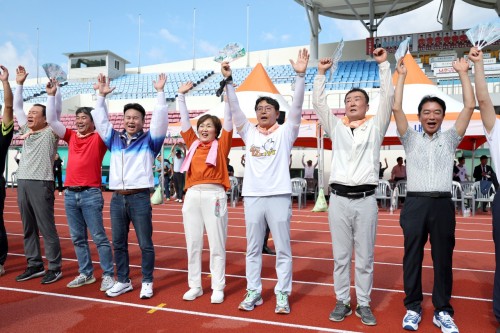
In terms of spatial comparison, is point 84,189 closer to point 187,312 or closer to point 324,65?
point 187,312

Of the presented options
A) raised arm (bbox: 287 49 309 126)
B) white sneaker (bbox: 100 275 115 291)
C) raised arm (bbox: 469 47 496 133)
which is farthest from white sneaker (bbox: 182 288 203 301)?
raised arm (bbox: 469 47 496 133)

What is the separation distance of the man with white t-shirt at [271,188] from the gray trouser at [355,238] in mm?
421

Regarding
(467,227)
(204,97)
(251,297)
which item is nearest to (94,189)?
(251,297)

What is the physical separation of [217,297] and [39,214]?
214 cm

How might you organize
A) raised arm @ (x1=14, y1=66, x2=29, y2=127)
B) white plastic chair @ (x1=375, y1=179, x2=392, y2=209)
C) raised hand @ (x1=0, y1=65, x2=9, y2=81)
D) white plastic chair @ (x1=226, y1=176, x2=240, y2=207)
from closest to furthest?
raised arm @ (x1=14, y1=66, x2=29, y2=127), raised hand @ (x1=0, y1=65, x2=9, y2=81), white plastic chair @ (x1=375, y1=179, x2=392, y2=209), white plastic chair @ (x1=226, y1=176, x2=240, y2=207)

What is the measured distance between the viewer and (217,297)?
147 inches

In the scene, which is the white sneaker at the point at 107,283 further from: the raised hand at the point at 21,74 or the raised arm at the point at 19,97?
the raised hand at the point at 21,74

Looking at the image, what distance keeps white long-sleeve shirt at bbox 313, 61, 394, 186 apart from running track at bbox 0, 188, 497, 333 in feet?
3.88

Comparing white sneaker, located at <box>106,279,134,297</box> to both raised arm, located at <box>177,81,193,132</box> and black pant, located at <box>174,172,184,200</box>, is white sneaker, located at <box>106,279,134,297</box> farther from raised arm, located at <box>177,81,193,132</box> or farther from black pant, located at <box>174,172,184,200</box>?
black pant, located at <box>174,172,184,200</box>

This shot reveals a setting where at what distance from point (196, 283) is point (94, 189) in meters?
1.38

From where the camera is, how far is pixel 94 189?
408 centimetres

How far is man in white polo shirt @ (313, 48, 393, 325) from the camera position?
328 centimetres

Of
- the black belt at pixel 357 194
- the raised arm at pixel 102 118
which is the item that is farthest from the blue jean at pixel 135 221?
the black belt at pixel 357 194

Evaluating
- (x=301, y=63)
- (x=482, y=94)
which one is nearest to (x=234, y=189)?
(x=301, y=63)
